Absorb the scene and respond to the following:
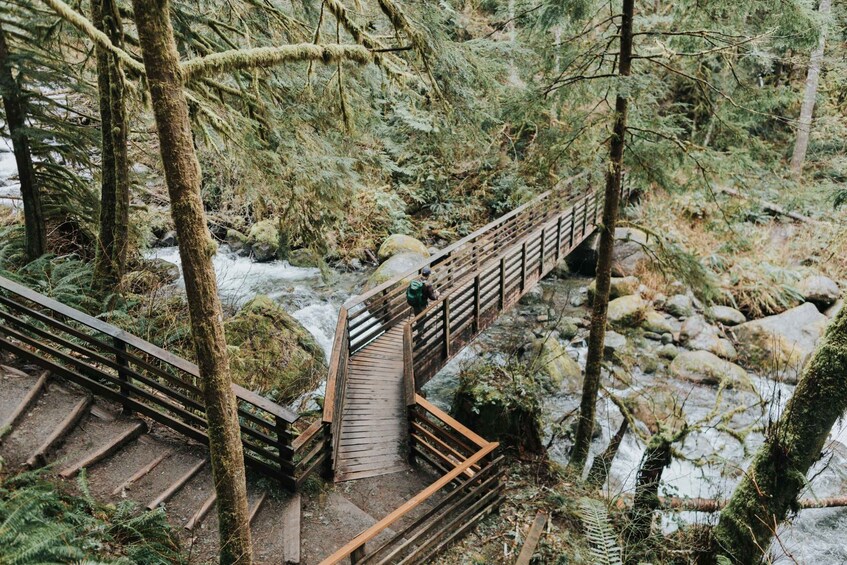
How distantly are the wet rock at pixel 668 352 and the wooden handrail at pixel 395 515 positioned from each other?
8.50 metres

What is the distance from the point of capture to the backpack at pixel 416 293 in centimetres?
929

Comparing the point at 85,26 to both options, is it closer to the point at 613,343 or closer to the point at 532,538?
the point at 532,538

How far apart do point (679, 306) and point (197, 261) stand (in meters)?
15.0

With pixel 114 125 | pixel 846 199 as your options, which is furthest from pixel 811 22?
pixel 114 125

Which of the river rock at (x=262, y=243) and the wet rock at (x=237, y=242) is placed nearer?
the river rock at (x=262, y=243)

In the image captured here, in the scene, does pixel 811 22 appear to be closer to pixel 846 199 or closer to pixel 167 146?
pixel 846 199

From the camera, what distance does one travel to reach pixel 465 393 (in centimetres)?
886

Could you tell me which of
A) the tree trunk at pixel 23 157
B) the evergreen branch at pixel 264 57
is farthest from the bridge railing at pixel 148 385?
the evergreen branch at pixel 264 57

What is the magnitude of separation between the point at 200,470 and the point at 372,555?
2.48m

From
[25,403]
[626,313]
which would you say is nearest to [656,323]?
[626,313]

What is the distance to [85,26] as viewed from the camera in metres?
4.64

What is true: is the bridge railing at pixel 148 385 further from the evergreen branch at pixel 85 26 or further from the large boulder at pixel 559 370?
the large boulder at pixel 559 370

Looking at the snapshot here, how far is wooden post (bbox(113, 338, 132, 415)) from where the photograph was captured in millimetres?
6293

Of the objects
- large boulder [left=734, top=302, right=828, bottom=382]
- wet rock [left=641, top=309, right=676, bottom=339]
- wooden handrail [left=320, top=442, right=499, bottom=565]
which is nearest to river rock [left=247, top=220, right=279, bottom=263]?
wooden handrail [left=320, top=442, right=499, bottom=565]
